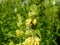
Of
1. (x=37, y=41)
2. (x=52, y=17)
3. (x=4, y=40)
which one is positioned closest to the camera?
(x=37, y=41)

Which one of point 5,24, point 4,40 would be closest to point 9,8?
point 5,24

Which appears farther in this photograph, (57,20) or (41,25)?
(57,20)

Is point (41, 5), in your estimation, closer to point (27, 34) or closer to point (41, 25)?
point (41, 25)

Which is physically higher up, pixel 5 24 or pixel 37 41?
pixel 37 41

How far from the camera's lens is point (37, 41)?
1.40 m

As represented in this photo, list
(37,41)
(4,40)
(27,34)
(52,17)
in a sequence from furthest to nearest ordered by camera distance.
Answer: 1. (52,17)
2. (4,40)
3. (27,34)
4. (37,41)

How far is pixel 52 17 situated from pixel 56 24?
18 cm

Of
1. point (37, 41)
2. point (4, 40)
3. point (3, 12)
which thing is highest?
point (37, 41)

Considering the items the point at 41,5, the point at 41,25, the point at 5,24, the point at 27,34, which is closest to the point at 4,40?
the point at 5,24

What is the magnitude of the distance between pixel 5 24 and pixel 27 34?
3.31m

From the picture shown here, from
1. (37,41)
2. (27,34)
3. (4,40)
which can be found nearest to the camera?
(37,41)

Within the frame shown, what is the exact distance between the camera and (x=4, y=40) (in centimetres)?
460

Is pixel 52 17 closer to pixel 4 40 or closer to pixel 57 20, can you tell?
pixel 57 20

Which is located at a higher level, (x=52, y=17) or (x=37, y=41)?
(x=37, y=41)
